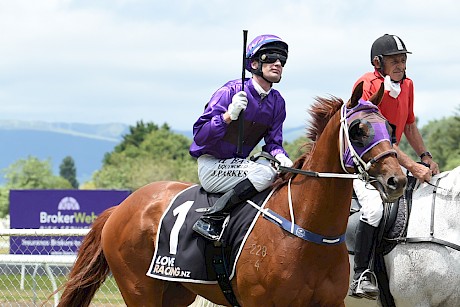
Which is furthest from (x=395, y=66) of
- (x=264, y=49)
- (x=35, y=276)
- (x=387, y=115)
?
(x=35, y=276)

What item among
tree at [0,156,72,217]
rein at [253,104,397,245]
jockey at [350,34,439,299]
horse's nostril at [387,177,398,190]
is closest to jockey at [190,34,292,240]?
rein at [253,104,397,245]

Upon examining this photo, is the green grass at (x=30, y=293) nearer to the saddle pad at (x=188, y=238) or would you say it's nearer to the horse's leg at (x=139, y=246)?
the horse's leg at (x=139, y=246)

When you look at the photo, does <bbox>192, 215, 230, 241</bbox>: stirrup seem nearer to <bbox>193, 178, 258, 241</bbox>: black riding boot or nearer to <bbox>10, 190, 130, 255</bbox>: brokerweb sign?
<bbox>193, 178, 258, 241</bbox>: black riding boot

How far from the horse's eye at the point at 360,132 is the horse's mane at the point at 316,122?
35cm

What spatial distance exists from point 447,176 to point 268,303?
5.90 feet

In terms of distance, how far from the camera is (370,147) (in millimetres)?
4926

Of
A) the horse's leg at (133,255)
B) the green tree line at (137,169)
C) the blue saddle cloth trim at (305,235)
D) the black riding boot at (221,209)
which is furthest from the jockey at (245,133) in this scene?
the green tree line at (137,169)

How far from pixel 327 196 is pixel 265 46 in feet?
3.67

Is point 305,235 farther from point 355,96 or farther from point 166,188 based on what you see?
point 166,188

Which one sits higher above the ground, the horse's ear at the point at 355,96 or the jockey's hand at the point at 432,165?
the horse's ear at the point at 355,96

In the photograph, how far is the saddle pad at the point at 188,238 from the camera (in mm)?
5574

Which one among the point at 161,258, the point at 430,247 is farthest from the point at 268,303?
the point at 430,247

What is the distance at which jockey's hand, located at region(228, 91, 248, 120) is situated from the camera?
5.52m

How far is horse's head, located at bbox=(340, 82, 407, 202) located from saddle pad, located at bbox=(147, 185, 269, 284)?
0.80 metres
